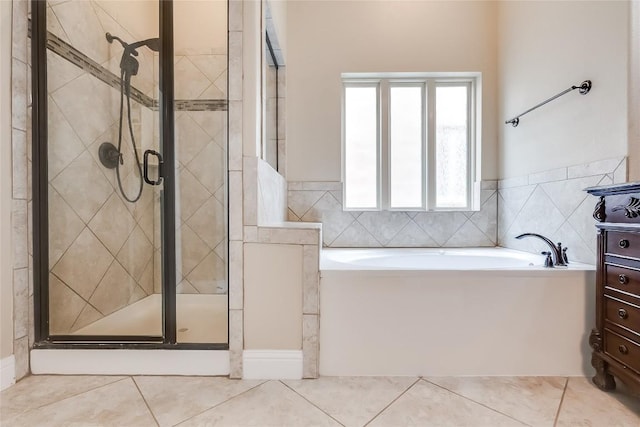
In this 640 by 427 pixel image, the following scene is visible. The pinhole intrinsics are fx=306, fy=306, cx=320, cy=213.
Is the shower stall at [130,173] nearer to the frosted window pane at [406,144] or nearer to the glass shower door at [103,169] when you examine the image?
the glass shower door at [103,169]

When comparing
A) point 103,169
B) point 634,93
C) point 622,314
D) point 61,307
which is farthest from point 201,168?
point 634,93

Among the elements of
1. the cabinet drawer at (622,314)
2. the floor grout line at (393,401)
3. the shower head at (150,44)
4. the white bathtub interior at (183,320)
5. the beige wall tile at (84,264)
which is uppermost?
the shower head at (150,44)

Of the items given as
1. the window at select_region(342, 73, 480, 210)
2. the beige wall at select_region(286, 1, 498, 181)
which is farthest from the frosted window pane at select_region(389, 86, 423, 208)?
the beige wall at select_region(286, 1, 498, 181)

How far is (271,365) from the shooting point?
4.66 feet

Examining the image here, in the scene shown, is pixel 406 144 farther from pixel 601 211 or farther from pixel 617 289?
pixel 617 289

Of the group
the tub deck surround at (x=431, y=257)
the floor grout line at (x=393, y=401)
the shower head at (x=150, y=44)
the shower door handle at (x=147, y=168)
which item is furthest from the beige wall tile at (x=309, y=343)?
the shower head at (x=150, y=44)

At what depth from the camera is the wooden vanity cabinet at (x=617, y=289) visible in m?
1.14

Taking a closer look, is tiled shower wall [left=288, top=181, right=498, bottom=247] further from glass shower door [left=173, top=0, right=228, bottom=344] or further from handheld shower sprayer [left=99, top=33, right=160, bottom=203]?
handheld shower sprayer [left=99, top=33, right=160, bottom=203]

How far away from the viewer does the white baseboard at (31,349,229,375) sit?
1.44m

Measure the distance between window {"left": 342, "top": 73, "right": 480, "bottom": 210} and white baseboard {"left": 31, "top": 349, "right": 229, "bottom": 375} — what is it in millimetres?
1606

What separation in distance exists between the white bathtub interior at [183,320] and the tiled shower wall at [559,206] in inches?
75.5

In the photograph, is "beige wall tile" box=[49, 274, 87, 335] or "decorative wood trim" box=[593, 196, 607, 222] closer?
"decorative wood trim" box=[593, 196, 607, 222]

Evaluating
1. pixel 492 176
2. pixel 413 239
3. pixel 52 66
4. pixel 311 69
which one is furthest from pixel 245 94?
pixel 492 176

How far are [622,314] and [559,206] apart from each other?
2.61 feet
